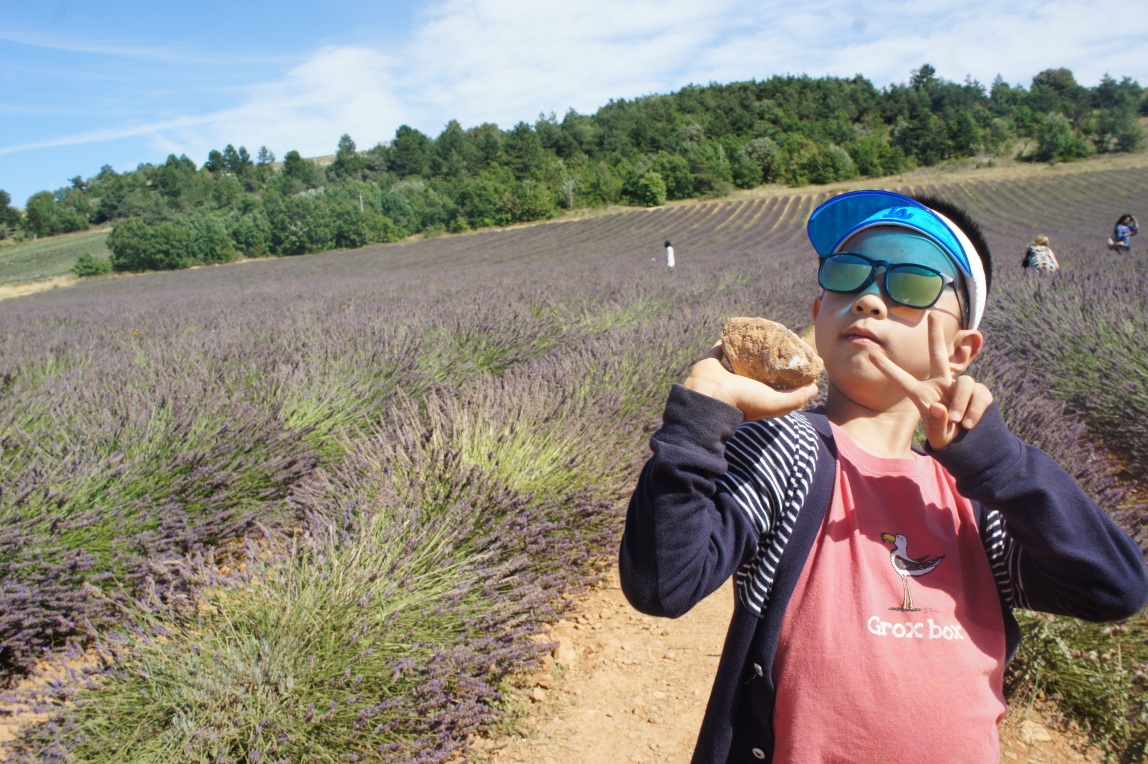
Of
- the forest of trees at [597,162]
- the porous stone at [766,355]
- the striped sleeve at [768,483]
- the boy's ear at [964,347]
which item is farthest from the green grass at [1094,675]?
the forest of trees at [597,162]

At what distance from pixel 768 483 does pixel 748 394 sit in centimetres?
16

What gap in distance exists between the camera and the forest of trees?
2099 inches

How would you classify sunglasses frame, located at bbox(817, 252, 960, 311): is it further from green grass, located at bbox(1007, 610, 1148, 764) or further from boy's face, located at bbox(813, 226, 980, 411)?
green grass, located at bbox(1007, 610, 1148, 764)

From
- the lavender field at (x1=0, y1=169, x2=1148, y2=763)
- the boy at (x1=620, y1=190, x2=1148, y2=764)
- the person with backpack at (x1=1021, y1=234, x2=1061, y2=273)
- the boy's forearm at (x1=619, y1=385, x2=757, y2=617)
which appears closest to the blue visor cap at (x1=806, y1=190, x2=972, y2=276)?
the boy at (x1=620, y1=190, x2=1148, y2=764)

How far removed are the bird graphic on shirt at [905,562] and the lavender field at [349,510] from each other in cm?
128

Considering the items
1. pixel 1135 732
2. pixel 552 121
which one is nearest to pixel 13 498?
pixel 1135 732

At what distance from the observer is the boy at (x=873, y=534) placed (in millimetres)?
913

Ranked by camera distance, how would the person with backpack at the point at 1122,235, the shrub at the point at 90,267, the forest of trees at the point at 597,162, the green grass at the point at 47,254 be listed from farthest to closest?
the forest of trees at the point at 597,162
the green grass at the point at 47,254
the shrub at the point at 90,267
the person with backpack at the point at 1122,235

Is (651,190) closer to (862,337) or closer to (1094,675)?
(1094,675)

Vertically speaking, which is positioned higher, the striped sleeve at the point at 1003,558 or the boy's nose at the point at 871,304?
the boy's nose at the point at 871,304

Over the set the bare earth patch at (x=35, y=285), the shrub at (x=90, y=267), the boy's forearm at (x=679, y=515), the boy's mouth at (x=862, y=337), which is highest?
the boy's mouth at (x=862, y=337)

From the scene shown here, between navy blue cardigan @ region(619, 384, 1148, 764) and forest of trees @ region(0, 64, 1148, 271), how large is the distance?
54.1m

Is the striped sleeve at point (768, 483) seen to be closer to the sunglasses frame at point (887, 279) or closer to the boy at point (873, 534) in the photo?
the boy at point (873, 534)

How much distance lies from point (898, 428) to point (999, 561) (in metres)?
0.23
